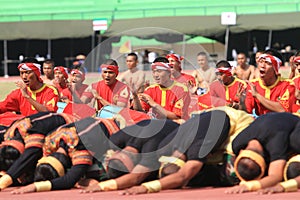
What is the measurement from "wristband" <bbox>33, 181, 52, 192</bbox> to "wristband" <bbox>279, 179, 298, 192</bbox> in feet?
7.43

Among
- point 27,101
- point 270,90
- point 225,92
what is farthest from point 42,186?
point 225,92

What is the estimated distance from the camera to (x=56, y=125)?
816 cm

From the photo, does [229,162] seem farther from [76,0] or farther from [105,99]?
[76,0]

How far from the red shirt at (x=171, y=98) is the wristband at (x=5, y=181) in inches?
123

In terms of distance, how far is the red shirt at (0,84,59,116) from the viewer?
34.1 ft

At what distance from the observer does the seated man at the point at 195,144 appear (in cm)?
721

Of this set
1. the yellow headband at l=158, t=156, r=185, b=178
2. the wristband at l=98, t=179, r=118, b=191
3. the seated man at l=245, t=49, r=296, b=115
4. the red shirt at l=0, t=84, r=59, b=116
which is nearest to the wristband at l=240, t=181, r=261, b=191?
the yellow headband at l=158, t=156, r=185, b=178

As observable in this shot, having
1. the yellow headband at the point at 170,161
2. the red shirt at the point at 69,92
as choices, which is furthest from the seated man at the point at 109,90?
the yellow headband at the point at 170,161

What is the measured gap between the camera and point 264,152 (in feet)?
23.4

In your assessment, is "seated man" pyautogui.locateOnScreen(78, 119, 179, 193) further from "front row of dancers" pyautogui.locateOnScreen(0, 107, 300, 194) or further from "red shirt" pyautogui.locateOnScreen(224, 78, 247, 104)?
"red shirt" pyautogui.locateOnScreen(224, 78, 247, 104)

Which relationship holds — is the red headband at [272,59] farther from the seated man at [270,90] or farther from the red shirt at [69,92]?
the red shirt at [69,92]

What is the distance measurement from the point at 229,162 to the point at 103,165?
4.25ft

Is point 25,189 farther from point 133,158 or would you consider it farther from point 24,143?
point 133,158

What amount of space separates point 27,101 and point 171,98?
198 cm
